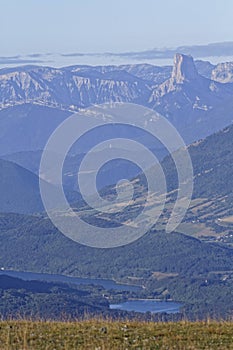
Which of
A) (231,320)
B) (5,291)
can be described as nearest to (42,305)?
(5,291)

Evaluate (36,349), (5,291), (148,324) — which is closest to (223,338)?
(148,324)

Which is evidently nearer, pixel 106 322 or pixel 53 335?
pixel 53 335

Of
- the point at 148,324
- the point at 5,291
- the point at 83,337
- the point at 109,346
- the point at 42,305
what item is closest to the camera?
the point at 109,346

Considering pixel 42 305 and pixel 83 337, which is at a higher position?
pixel 83 337

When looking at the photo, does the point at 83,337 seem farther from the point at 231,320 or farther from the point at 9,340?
the point at 231,320

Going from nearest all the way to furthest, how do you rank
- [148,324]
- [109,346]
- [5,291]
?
1. [109,346]
2. [148,324]
3. [5,291]

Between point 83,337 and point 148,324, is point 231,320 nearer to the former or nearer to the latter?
point 148,324
